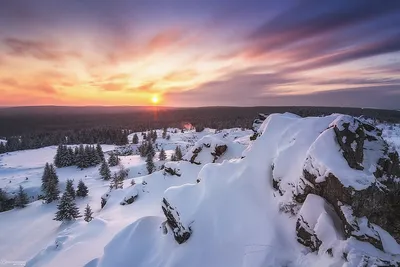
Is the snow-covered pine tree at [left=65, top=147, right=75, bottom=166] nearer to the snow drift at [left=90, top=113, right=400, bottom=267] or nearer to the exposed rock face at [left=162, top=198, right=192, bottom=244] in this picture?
the snow drift at [left=90, top=113, right=400, bottom=267]

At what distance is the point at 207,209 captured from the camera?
15328 mm

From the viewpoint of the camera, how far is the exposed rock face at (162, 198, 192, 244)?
14.7m

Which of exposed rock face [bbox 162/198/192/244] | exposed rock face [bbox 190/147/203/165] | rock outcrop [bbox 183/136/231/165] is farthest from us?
exposed rock face [bbox 190/147/203/165]

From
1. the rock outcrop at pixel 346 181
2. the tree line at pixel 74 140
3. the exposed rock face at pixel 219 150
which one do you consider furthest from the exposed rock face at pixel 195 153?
the tree line at pixel 74 140

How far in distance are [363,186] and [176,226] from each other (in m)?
9.95

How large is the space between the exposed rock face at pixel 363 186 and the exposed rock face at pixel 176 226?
6349mm

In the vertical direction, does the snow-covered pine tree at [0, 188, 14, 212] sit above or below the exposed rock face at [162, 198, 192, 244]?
below

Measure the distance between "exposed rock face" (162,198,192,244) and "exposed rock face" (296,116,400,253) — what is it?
Answer: 635cm

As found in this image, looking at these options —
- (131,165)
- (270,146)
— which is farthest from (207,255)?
(131,165)

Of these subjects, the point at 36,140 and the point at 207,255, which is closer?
the point at 207,255

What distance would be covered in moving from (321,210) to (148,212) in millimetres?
19156

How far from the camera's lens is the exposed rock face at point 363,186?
33.0 ft

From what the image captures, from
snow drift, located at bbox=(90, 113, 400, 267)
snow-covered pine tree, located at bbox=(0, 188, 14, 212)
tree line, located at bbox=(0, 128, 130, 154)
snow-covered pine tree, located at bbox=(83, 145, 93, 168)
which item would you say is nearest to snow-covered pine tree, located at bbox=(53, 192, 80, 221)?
snow-covered pine tree, located at bbox=(0, 188, 14, 212)

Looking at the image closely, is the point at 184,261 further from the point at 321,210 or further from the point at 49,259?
the point at 49,259
